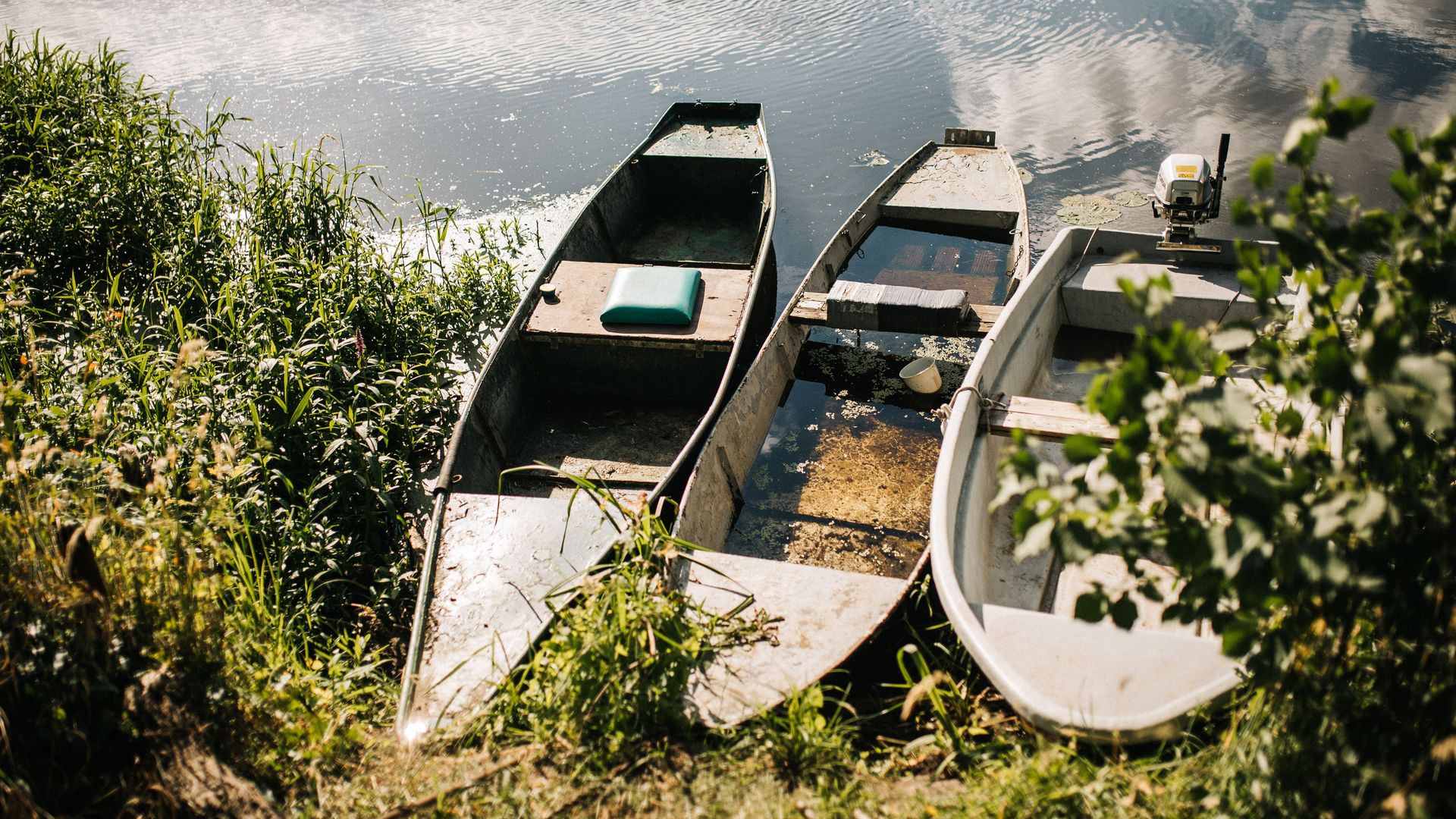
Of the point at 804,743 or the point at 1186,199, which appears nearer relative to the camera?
the point at 804,743

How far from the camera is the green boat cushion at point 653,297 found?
5.89 metres

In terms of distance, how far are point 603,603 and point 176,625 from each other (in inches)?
57.4

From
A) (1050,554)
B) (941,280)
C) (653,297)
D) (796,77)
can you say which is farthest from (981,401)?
(796,77)

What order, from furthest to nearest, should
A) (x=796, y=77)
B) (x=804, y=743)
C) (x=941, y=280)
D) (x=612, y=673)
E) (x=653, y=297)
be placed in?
(x=796, y=77) → (x=941, y=280) → (x=653, y=297) → (x=612, y=673) → (x=804, y=743)

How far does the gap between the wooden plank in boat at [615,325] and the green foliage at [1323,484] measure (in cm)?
379

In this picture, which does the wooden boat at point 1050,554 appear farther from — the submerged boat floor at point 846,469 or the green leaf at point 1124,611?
the submerged boat floor at point 846,469

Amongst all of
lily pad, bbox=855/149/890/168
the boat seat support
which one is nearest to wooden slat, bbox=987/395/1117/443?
the boat seat support

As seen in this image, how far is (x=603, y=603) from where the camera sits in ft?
10.9

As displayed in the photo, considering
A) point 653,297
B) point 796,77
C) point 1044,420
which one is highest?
point 653,297

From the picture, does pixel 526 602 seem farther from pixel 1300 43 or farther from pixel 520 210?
pixel 1300 43

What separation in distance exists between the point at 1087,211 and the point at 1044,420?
18.5 ft

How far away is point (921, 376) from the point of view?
6.44 metres

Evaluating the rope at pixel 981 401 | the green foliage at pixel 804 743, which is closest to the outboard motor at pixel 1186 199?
the rope at pixel 981 401

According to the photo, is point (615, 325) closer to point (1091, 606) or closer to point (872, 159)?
point (1091, 606)
